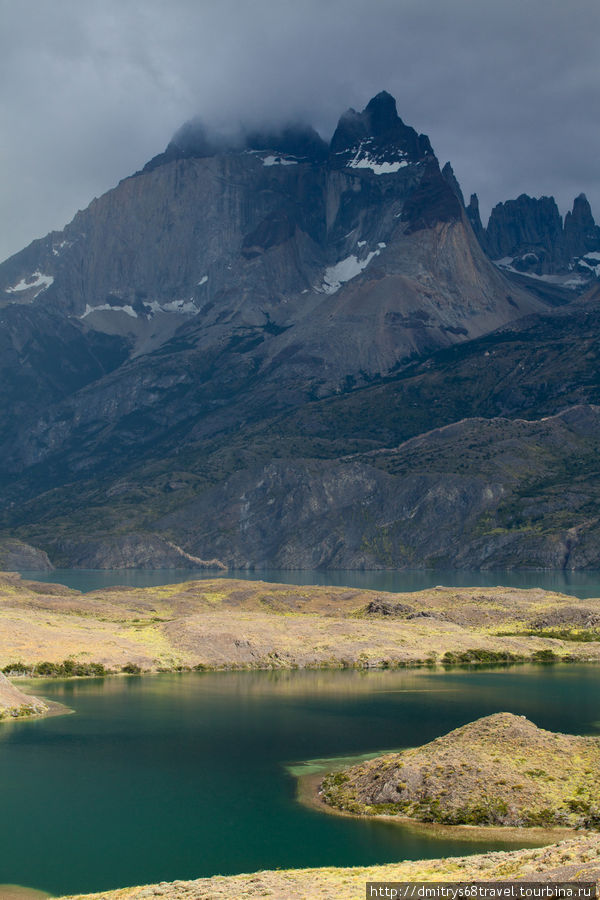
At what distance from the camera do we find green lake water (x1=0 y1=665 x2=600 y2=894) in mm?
66312

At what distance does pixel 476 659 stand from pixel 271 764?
82.0 metres

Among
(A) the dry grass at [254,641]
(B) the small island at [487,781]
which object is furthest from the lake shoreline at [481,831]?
(A) the dry grass at [254,641]

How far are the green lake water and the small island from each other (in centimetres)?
351

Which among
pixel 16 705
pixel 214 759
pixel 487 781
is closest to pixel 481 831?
pixel 487 781

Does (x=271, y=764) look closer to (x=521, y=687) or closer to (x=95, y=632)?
(x=521, y=687)

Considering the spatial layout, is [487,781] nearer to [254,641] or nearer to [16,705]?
[16,705]

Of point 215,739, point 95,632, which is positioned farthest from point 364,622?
point 215,739

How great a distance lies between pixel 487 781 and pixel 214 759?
2858cm

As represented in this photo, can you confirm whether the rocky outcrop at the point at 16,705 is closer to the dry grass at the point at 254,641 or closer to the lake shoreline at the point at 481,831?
the dry grass at the point at 254,641

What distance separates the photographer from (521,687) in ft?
451

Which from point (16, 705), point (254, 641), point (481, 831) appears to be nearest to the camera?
point (481, 831)

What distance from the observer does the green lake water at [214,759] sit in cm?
6631

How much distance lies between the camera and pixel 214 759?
94.1m

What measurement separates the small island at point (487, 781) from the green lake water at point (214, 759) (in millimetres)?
3510
